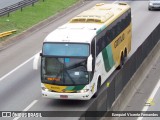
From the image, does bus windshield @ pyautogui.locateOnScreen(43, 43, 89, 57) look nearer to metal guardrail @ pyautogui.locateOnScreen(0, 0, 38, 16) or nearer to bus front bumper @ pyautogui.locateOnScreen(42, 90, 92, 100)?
bus front bumper @ pyautogui.locateOnScreen(42, 90, 92, 100)

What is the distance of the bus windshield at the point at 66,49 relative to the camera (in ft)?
67.4

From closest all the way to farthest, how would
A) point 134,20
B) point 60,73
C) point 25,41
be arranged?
1. point 60,73
2. point 25,41
3. point 134,20

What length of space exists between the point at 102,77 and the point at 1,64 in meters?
8.34

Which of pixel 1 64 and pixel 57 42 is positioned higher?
pixel 57 42

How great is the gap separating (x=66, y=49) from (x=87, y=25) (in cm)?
299

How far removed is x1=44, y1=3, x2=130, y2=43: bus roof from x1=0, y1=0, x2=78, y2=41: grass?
1174 centimetres

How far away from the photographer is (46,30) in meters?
38.7

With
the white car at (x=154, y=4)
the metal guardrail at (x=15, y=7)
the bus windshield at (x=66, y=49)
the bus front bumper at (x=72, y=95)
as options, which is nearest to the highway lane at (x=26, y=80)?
the bus front bumper at (x=72, y=95)

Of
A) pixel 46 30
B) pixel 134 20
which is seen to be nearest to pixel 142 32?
pixel 134 20

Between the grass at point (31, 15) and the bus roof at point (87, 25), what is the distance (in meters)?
Result: 11.7

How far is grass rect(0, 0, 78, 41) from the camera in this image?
125ft

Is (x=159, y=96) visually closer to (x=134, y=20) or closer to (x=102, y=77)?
(x=102, y=77)

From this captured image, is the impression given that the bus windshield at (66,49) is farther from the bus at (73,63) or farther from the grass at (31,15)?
the grass at (31,15)

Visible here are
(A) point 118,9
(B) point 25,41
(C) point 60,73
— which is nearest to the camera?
(C) point 60,73
